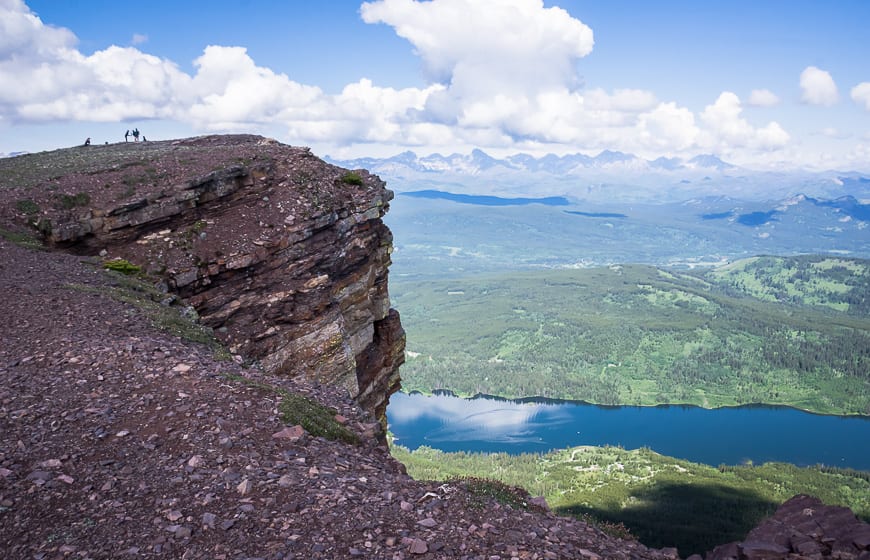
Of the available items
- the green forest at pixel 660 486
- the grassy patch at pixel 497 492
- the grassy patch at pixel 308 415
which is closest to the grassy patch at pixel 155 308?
the grassy patch at pixel 308 415

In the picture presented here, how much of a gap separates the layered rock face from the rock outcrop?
21367 millimetres

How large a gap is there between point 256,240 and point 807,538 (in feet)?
87.4

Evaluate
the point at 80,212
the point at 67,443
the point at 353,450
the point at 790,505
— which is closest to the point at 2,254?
the point at 80,212

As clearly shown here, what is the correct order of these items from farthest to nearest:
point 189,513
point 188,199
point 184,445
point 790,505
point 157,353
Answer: point 188,199, point 157,353, point 790,505, point 184,445, point 189,513

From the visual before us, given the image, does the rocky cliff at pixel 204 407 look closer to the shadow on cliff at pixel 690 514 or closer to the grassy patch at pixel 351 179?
the grassy patch at pixel 351 179

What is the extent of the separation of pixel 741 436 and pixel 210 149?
206 m

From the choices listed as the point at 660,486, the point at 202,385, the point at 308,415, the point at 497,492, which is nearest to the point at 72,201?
the point at 202,385

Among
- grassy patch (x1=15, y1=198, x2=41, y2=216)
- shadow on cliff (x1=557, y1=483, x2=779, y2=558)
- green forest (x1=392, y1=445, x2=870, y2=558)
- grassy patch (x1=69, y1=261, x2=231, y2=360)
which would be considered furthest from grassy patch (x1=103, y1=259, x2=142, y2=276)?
green forest (x1=392, y1=445, x2=870, y2=558)

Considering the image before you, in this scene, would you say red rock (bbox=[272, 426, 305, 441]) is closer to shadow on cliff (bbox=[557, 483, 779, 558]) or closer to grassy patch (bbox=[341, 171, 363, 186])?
grassy patch (bbox=[341, 171, 363, 186])

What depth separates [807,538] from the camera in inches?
461

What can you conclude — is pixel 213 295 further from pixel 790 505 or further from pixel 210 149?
pixel 790 505

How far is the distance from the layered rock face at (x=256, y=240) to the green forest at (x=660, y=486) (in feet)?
300

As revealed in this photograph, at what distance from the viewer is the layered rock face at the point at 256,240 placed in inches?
1109

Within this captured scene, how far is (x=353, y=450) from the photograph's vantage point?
14438 millimetres
